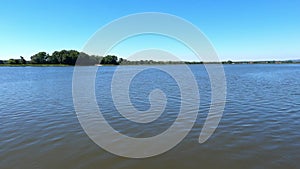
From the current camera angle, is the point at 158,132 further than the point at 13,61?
No

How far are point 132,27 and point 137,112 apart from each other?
5201 millimetres

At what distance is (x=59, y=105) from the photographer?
43.8 ft

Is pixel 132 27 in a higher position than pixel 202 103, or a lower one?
higher

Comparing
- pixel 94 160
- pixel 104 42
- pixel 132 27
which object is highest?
pixel 132 27

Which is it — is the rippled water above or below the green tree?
below

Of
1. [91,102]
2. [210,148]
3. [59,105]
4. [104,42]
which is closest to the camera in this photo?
[210,148]

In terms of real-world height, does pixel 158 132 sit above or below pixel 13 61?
below

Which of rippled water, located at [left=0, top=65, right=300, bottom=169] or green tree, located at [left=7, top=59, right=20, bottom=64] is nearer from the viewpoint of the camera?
rippled water, located at [left=0, top=65, right=300, bottom=169]

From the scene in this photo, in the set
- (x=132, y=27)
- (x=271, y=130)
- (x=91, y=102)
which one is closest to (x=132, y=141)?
(x=132, y=27)

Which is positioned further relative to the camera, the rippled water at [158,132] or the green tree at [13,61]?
the green tree at [13,61]

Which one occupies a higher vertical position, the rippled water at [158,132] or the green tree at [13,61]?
the green tree at [13,61]

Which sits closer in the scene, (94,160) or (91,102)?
(94,160)

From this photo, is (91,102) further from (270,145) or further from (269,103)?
(269,103)

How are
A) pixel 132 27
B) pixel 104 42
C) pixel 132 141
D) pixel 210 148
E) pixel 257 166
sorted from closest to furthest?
pixel 257 166
pixel 210 148
pixel 132 141
pixel 104 42
pixel 132 27
